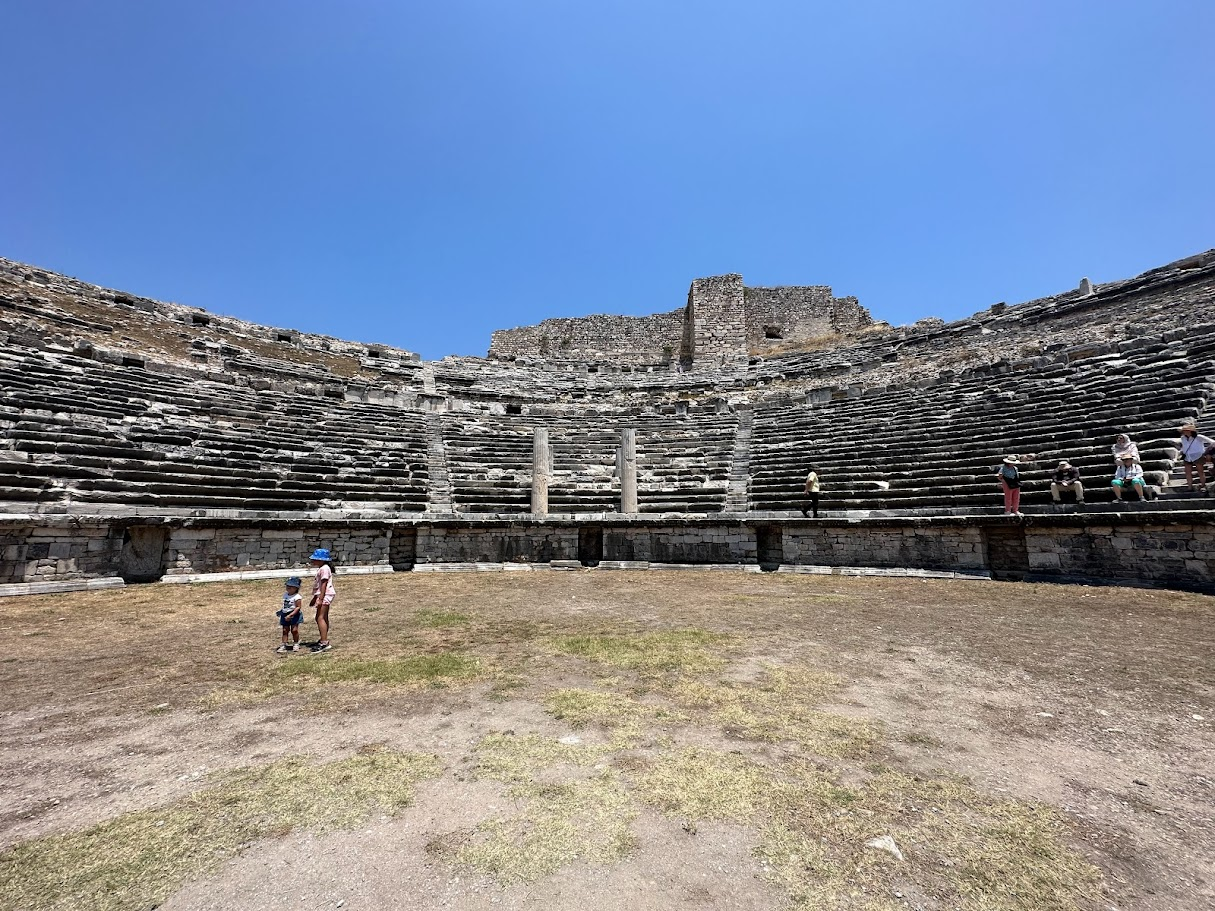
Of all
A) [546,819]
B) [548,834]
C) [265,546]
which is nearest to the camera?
[548,834]

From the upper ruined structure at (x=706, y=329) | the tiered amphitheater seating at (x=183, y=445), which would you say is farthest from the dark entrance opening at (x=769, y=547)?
the upper ruined structure at (x=706, y=329)

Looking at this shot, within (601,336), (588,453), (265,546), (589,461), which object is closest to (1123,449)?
(589,461)

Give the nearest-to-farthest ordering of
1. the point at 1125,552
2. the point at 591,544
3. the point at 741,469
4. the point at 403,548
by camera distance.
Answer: the point at 1125,552
the point at 403,548
the point at 591,544
the point at 741,469

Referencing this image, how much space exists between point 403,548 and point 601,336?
22.7 meters

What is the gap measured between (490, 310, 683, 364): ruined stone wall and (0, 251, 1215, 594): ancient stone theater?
10041 mm

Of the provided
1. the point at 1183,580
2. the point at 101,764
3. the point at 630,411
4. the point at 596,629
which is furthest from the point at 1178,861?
the point at 630,411

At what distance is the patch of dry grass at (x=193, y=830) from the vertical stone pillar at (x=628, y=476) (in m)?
11.0

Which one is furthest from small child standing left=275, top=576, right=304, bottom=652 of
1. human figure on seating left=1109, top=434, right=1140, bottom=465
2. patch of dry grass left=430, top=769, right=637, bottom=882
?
human figure on seating left=1109, top=434, right=1140, bottom=465

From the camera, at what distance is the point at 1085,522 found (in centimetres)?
912

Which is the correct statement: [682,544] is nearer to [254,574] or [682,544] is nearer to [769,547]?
[769,547]

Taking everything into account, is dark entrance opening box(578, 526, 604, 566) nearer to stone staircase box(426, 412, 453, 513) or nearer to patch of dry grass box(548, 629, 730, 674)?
stone staircase box(426, 412, 453, 513)

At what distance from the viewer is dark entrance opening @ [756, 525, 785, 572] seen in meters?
12.3

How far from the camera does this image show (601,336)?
3284cm

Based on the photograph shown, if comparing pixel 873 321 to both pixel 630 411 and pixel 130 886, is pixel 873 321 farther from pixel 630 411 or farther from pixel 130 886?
pixel 130 886
